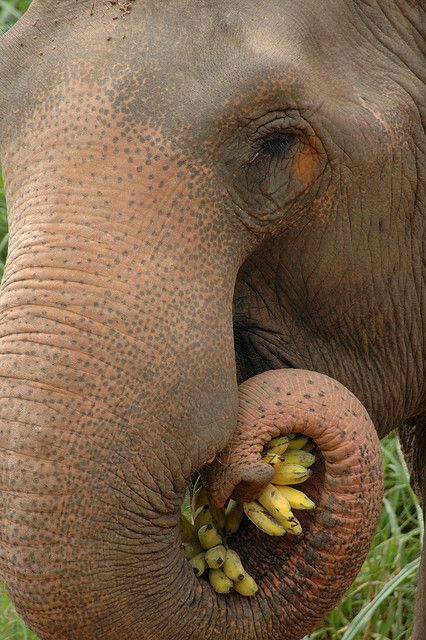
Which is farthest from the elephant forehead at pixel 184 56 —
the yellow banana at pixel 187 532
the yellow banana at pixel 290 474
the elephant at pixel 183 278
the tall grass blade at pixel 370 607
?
the tall grass blade at pixel 370 607

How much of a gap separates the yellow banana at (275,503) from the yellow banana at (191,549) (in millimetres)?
155

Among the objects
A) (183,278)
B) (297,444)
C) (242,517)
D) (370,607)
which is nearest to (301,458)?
A: (297,444)

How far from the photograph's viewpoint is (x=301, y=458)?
96.7 inches

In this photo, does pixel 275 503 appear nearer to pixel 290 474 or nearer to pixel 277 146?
pixel 290 474

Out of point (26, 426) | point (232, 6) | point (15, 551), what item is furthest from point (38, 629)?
point (232, 6)

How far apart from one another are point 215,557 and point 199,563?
39 millimetres

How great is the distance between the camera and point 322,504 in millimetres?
2465

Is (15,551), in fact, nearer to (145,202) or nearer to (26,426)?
(26,426)

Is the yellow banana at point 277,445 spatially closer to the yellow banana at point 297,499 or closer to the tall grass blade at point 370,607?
the yellow banana at point 297,499

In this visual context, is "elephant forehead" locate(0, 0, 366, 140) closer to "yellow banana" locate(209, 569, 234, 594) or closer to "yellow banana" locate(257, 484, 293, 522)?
"yellow banana" locate(257, 484, 293, 522)

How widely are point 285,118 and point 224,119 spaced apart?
0.13m

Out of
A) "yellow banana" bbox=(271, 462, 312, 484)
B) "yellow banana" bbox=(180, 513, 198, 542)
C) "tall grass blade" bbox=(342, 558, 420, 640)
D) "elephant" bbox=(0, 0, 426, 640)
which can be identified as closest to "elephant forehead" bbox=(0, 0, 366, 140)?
"elephant" bbox=(0, 0, 426, 640)

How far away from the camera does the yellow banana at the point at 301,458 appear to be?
246 centimetres

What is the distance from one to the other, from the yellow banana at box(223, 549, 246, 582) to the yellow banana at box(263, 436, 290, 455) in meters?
0.20
